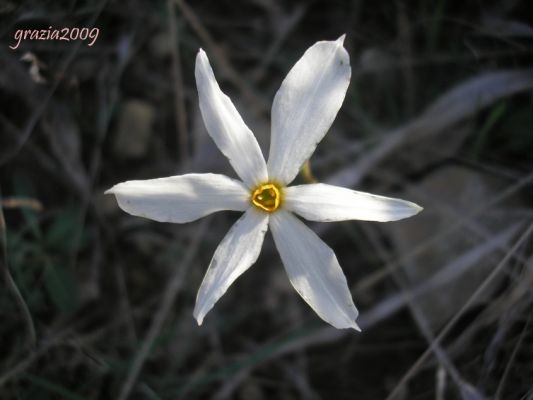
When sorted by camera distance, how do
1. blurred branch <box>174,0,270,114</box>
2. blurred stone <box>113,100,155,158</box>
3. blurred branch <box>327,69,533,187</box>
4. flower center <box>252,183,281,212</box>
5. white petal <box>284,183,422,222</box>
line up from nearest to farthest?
white petal <box>284,183,422,222</box> → flower center <box>252,183,281,212</box> → blurred branch <box>327,69,533,187</box> → blurred branch <box>174,0,270,114</box> → blurred stone <box>113,100,155,158</box>

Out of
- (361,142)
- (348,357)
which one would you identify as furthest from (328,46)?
(348,357)

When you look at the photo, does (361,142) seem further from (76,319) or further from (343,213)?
(76,319)

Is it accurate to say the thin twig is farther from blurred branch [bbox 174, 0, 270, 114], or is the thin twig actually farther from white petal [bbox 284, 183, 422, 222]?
white petal [bbox 284, 183, 422, 222]

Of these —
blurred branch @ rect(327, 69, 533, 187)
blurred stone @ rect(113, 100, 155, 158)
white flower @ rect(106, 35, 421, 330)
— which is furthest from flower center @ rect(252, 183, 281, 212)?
blurred stone @ rect(113, 100, 155, 158)

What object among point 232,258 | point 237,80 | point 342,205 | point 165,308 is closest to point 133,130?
point 237,80

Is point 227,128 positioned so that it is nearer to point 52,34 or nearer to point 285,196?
point 285,196

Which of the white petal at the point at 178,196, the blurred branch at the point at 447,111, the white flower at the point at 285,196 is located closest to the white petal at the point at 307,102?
the white flower at the point at 285,196
